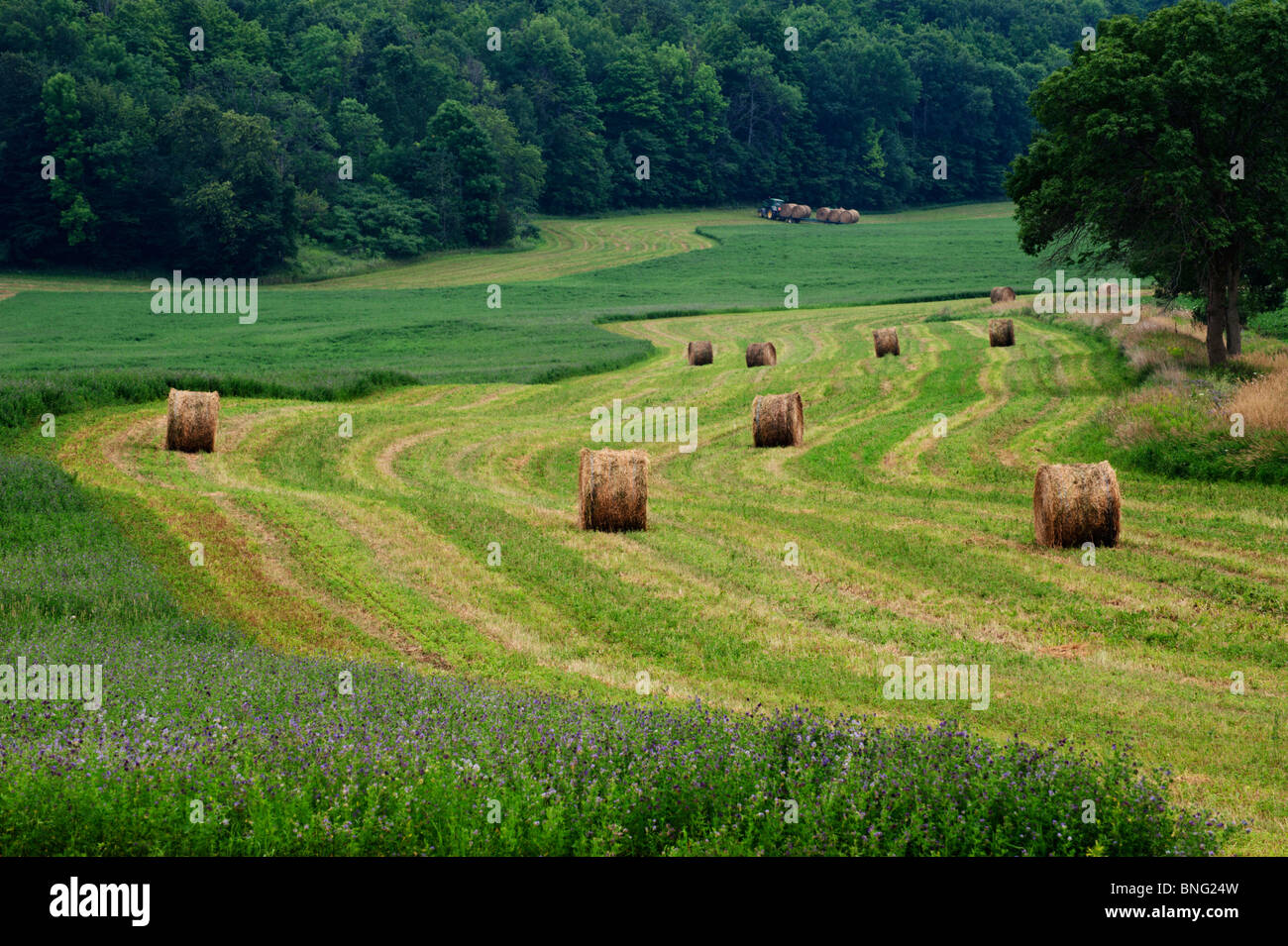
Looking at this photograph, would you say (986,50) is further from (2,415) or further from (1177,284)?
(2,415)

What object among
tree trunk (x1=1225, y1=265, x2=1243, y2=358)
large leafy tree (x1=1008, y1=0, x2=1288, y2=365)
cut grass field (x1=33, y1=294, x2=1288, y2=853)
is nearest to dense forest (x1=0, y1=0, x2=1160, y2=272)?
cut grass field (x1=33, y1=294, x2=1288, y2=853)

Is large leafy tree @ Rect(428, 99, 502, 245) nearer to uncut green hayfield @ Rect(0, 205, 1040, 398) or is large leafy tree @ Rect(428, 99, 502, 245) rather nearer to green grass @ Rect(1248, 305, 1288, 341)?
uncut green hayfield @ Rect(0, 205, 1040, 398)

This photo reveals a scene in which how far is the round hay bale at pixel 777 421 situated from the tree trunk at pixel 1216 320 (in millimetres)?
12122

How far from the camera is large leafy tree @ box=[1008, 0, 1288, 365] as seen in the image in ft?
94.3

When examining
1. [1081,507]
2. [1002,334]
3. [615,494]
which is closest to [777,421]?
[615,494]

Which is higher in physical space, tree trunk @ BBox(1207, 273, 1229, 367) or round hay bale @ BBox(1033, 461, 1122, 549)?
tree trunk @ BBox(1207, 273, 1229, 367)

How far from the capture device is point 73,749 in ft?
27.3

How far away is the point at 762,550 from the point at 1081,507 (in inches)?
200

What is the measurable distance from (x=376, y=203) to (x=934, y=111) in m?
87.0

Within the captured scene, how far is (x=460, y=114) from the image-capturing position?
106 m

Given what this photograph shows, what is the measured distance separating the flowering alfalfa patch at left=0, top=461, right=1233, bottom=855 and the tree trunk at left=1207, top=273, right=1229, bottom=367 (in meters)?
27.0

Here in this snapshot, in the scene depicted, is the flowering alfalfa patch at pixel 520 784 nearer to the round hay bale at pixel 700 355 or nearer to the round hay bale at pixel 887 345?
the round hay bale at pixel 700 355

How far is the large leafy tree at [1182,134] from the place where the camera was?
94.3 feet

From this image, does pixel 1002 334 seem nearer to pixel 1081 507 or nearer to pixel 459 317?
pixel 1081 507
